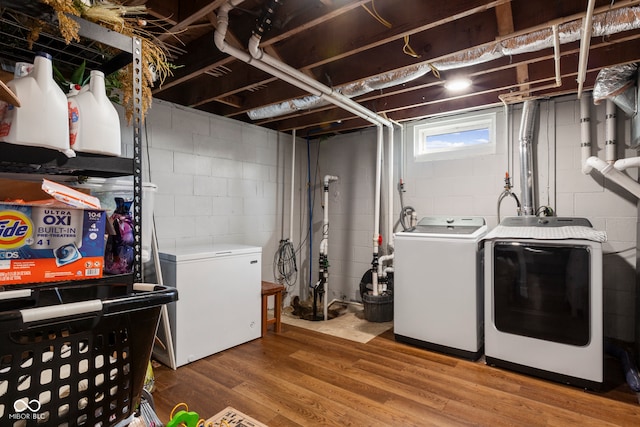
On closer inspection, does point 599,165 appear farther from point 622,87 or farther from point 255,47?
point 255,47

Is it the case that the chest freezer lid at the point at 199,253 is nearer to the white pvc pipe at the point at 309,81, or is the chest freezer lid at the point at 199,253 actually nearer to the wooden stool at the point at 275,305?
the wooden stool at the point at 275,305

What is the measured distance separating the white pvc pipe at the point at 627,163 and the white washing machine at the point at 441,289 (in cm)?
105

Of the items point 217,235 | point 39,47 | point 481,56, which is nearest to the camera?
point 39,47

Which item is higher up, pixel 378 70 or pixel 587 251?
pixel 378 70

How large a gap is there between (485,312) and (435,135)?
79.1 inches

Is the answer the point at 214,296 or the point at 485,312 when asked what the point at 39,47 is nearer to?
the point at 214,296

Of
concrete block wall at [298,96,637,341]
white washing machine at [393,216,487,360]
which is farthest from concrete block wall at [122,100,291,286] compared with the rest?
white washing machine at [393,216,487,360]

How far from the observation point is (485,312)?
273cm

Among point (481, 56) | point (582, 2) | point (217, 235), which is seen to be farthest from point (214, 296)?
point (582, 2)

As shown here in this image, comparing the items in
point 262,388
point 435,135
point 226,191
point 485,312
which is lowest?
point 262,388

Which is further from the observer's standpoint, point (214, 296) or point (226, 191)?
point (226, 191)

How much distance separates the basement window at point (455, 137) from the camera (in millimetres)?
3500

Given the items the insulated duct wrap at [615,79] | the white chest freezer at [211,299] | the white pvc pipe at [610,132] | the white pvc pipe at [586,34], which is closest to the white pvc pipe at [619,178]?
the white pvc pipe at [610,132]

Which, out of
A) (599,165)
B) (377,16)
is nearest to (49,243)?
(377,16)
